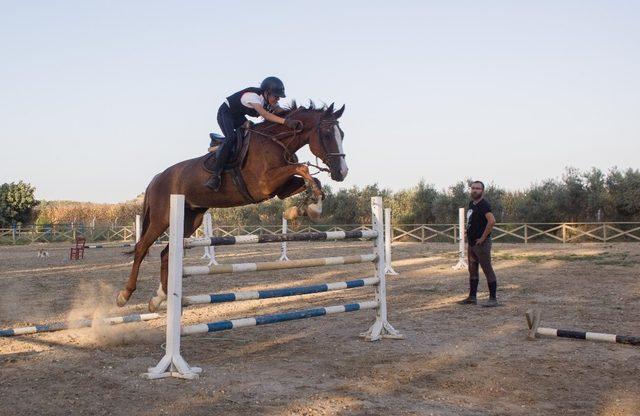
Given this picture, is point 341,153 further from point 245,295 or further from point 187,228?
point 187,228

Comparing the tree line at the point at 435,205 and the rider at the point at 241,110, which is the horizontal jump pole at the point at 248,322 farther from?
the tree line at the point at 435,205

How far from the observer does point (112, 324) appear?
7.27 metres

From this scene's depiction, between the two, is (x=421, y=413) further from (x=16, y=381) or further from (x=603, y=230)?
(x=603, y=230)

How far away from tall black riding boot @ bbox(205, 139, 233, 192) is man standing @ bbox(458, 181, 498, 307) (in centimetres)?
481

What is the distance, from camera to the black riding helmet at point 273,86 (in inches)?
272

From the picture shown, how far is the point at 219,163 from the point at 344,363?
8.32 feet

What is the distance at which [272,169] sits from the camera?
6.45m

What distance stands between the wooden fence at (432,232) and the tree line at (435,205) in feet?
7.93

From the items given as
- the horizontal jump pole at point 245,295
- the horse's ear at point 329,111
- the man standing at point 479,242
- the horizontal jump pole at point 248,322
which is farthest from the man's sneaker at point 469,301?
the horse's ear at point 329,111

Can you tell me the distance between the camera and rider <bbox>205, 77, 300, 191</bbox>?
6648mm

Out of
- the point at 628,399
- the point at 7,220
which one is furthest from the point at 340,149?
the point at 7,220

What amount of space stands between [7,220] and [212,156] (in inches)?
1903

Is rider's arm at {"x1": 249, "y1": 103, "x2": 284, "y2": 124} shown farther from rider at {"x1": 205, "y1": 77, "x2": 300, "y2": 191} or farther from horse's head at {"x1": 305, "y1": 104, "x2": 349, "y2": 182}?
horse's head at {"x1": 305, "y1": 104, "x2": 349, "y2": 182}

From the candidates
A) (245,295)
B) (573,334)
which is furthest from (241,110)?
(573,334)
